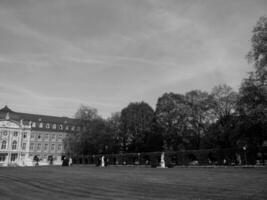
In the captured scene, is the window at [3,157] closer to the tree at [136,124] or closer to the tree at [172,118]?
the tree at [136,124]

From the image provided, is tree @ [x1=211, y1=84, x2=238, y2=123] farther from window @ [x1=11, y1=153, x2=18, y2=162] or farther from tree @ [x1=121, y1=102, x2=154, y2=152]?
window @ [x1=11, y1=153, x2=18, y2=162]

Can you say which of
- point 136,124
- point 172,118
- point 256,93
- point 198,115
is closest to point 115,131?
point 136,124

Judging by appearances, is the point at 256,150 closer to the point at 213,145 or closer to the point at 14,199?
the point at 213,145

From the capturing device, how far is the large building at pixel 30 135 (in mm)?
107750

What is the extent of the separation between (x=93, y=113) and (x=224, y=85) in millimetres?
42169

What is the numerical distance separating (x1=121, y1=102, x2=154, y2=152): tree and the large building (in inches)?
1179

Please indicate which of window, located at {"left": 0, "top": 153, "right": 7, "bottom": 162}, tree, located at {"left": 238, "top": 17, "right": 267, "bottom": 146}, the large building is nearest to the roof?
the large building

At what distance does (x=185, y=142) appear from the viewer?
67938 mm

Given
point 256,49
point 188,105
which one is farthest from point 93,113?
point 256,49

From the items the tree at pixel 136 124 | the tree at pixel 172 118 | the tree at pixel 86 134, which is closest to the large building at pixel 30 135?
the tree at pixel 86 134

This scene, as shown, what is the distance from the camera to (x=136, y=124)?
251 ft

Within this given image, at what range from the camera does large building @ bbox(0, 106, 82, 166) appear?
10775 cm

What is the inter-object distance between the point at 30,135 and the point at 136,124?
57607 mm

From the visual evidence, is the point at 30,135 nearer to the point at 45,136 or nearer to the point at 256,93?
the point at 45,136
